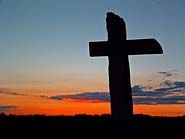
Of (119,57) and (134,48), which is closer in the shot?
(119,57)

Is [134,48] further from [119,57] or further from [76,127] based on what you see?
[76,127]

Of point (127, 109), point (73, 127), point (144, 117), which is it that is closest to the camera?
point (127, 109)

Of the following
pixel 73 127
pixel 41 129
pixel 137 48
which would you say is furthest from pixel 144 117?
pixel 137 48

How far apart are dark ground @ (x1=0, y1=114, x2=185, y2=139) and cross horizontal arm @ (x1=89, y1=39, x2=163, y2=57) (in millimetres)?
4379

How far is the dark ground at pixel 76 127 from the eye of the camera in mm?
13867

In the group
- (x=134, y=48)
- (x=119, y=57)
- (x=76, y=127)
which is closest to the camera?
(x=119, y=57)

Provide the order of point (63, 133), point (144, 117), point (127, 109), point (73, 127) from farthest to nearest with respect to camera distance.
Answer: point (144, 117) → point (73, 127) → point (63, 133) → point (127, 109)

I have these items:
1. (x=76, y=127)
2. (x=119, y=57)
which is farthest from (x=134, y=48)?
(x=76, y=127)

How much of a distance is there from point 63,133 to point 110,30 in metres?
6.67

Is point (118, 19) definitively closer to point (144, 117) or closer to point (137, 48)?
point (137, 48)

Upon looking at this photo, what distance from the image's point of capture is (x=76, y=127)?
15609 millimetres

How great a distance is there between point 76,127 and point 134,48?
7529mm

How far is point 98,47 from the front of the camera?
8.95 m

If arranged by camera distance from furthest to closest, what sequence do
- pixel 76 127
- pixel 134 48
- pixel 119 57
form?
pixel 76 127 → pixel 134 48 → pixel 119 57
